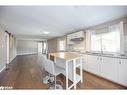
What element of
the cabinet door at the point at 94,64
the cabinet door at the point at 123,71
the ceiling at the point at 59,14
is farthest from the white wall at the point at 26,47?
the cabinet door at the point at 123,71

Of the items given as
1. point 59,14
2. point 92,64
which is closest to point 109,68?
point 92,64

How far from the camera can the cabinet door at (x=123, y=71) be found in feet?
7.80

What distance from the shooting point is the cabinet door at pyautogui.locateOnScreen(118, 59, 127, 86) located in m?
2.38

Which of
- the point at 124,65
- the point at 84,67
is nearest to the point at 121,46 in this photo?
the point at 124,65

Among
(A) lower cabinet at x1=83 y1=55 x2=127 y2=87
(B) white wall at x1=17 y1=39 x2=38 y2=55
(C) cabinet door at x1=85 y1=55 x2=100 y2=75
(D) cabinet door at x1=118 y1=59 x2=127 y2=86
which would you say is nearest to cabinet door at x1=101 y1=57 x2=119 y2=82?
(A) lower cabinet at x1=83 y1=55 x2=127 y2=87

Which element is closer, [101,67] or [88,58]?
[101,67]

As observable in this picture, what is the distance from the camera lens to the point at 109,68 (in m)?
2.79

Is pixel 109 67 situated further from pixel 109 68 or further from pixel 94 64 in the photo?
pixel 94 64

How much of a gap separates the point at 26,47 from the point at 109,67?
10.5 metres

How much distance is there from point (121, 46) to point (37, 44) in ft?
35.2
